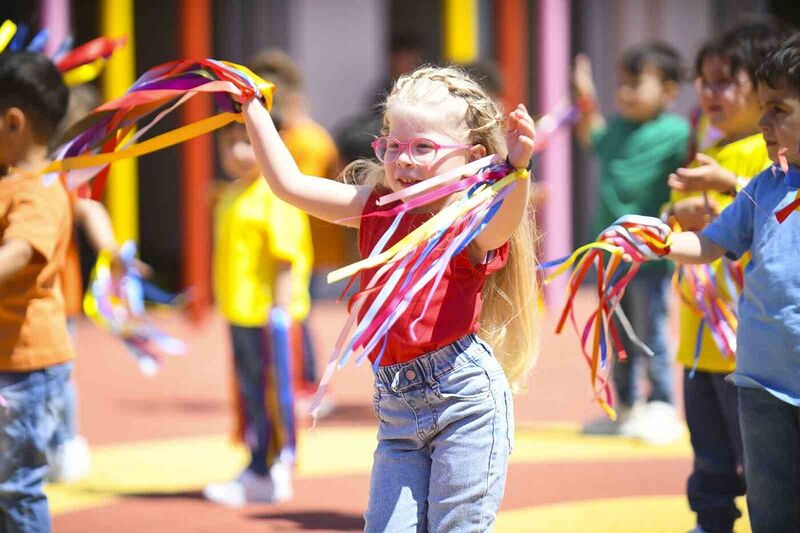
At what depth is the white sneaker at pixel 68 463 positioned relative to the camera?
5.48 metres

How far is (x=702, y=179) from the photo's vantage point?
359 cm

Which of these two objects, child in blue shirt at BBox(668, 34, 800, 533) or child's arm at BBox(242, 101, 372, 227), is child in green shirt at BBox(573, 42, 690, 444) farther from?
child's arm at BBox(242, 101, 372, 227)

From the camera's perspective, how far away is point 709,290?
411 cm

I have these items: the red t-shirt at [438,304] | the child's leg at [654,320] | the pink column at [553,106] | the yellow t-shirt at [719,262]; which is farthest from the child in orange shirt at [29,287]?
the pink column at [553,106]

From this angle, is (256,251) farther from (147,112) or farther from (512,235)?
Result: (512,235)

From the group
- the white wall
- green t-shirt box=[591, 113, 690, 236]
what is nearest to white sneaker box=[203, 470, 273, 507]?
green t-shirt box=[591, 113, 690, 236]

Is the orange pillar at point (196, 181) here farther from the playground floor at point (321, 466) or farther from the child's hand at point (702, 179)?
the child's hand at point (702, 179)

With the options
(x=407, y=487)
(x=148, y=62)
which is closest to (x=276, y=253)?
(x=407, y=487)

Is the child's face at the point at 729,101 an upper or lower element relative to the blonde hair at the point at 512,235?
upper

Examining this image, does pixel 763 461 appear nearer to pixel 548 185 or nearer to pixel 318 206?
pixel 318 206

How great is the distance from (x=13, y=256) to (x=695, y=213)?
205cm

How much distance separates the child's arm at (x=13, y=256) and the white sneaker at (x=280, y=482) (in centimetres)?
184

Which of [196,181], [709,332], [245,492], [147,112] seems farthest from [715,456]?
[196,181]

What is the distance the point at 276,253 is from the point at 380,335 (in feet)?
7.05
